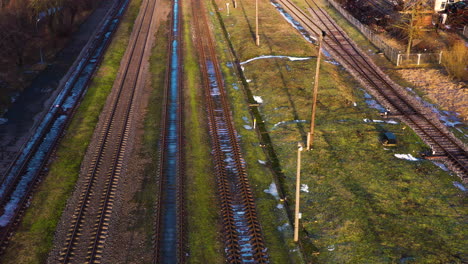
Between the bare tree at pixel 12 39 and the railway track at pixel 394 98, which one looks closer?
the railway track at pixel 394 98

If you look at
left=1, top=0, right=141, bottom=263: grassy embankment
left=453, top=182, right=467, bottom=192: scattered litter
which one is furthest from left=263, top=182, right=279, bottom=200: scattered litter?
left=1, top=0, right=141, bottom=263: grassy embankment

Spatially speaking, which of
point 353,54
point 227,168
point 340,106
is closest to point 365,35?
point 353,54

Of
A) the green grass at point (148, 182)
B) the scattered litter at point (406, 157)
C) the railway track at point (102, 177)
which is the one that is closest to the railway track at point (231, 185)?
the green grass at point (148, 182)

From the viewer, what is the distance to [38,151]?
29.5m

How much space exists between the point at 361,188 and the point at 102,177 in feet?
47.0

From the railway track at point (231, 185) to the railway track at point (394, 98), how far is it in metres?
12.0

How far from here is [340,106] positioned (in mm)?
35031

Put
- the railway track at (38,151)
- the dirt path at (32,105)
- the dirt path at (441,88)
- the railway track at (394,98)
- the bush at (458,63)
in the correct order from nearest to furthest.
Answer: the railway track at (38,151) < the railway track at (394,98) < the dirt path at (32,105) < the dirt path at (441,88) < the bush at (458,63)

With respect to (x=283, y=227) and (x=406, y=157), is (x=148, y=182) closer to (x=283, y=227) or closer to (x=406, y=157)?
(x=283, y=227)

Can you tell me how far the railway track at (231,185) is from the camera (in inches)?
808

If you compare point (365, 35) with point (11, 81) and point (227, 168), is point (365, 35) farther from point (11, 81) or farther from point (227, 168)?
point (11, 81)

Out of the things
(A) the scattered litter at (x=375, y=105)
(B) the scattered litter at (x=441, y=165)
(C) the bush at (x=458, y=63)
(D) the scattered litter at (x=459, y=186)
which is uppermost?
(C) the bush at (x=458, y=63)

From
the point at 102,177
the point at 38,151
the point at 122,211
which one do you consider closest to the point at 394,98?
the point at 102,177

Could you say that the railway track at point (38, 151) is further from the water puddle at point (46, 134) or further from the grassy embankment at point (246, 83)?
the grassy embankment at point (246, 83)
